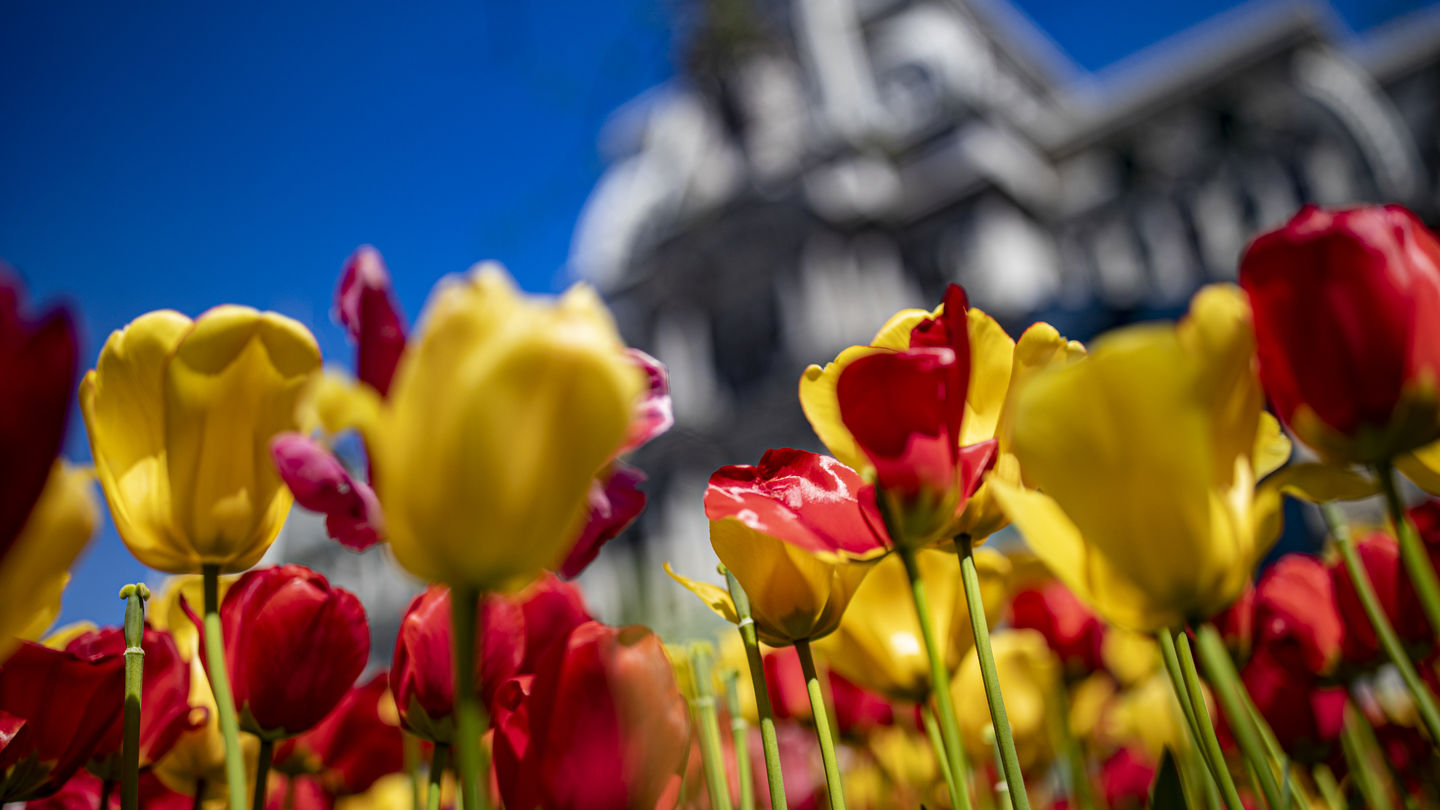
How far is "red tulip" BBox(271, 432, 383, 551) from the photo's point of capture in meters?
0.40

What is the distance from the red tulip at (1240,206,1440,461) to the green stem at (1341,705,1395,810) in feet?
1.38

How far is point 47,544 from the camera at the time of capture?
1.30 ft

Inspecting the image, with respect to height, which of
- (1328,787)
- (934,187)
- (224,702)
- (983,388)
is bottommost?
(1328,787)

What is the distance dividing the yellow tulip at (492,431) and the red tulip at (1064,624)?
865mm

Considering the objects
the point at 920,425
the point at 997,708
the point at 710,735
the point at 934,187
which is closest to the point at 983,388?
the point at 920,425

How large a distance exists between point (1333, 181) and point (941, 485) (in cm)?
1483

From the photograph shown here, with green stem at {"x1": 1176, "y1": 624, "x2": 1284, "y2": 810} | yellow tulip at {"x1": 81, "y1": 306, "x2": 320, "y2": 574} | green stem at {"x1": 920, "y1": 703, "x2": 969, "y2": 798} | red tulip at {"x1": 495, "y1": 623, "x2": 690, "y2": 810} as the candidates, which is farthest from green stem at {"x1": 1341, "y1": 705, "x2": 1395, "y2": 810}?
yellow tulip at {"x1": 81, "y1": 306, "x2": 320, "y2": 574}

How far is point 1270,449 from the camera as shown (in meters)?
0.52

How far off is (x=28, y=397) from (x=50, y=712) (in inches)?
13.5

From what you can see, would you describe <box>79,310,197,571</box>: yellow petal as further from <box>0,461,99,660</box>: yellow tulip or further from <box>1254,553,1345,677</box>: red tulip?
<box>1254,553,1345,677</box>: red tulip

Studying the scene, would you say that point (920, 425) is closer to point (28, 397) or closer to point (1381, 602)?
point (28, 397)

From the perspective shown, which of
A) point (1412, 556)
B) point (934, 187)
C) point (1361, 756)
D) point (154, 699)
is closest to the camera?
point (1412, 556)

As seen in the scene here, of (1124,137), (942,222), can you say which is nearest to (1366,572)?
(942,222)

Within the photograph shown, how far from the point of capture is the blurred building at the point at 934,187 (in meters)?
12.9
